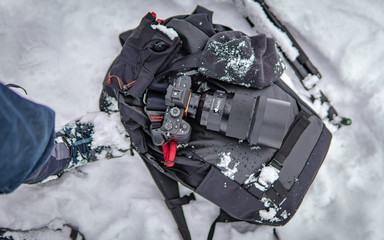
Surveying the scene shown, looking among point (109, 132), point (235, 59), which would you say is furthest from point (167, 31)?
point (109, 132)

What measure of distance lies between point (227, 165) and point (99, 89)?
2.63ft

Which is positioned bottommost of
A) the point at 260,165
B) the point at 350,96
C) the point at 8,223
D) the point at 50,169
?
the point at 8,223

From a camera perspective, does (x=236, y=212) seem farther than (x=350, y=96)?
No

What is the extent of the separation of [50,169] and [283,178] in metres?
0.88

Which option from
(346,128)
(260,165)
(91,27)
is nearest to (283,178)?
(260,165)

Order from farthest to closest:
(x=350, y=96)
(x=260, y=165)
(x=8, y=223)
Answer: (x=350, y=96), (x=8, y=223), (x=260, y=165)

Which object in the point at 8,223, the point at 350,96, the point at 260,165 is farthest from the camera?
the point at 350,96

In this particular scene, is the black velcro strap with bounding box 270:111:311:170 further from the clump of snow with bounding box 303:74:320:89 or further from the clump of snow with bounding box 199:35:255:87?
the clump of snow with bounding box 303:74:320:89

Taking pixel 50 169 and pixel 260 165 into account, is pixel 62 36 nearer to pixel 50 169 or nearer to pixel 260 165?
pixel 50 169

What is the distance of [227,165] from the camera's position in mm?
979

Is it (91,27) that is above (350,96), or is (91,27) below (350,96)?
below

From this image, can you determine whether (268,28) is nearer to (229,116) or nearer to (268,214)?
(229,116)

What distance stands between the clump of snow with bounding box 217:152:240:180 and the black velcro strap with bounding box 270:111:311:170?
0.45 feet

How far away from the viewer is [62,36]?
1.41 meters
